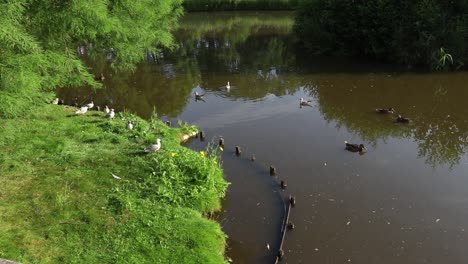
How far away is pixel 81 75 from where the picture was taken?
58.1ft

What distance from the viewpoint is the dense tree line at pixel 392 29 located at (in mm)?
29000

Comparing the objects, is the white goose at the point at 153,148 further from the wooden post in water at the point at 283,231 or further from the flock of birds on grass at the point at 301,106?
the wooden post in water at the point at 283,231

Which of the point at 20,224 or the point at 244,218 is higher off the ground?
the point at 20,224

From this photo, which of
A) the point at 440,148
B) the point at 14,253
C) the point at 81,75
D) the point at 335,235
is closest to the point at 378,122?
the point at 440,148

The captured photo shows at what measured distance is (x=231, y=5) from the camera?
→ 196ft

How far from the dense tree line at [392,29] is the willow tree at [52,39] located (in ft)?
48.3

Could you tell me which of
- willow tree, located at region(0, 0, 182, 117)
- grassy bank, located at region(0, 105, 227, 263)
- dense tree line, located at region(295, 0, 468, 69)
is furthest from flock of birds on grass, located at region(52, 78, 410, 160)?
dense tree line, located at region(295, 0, 468, 69)

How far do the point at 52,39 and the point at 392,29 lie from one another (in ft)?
75.6

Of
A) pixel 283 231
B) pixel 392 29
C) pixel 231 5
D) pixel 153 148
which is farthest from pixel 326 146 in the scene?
pixel 231 5

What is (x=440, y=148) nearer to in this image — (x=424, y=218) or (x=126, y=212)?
(x=424, y=218)

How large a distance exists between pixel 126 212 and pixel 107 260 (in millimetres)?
1782

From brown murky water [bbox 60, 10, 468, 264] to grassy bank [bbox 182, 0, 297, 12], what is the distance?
22.6m

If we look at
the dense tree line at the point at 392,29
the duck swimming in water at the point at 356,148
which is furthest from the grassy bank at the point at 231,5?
the duck swimming in water at the point at 356,148

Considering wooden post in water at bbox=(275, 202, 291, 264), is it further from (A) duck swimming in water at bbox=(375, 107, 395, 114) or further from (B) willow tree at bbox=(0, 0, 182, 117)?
(A) duck swimming in water at bbox=(375, 107, 395, 114)
